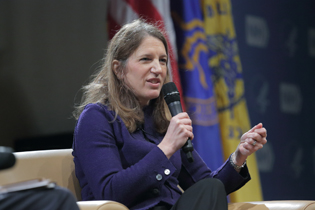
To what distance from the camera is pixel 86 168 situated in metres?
1.31

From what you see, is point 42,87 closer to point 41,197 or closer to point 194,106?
point 194,106

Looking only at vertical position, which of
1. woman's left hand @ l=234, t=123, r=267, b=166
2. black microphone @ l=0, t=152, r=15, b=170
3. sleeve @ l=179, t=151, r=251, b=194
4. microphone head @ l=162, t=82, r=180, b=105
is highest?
black microphone @ l=0, t=152, r=15, b=170

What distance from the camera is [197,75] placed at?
2.64 meters

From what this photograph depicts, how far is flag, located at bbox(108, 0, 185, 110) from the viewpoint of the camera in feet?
7.84

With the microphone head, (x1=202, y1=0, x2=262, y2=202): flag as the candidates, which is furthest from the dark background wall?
the microphone head

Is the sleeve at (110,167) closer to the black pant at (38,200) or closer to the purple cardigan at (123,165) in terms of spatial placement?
the purple cardigan at (123,165)

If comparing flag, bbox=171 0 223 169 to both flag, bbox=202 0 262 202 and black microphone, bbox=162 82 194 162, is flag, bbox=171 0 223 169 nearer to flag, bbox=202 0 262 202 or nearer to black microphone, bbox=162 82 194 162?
flag, bbox=202 0 262 202

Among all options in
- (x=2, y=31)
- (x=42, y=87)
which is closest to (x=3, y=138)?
(x=42, y=87)

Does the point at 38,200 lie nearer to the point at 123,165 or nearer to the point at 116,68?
the point at 123,165

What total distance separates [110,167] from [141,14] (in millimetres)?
1375

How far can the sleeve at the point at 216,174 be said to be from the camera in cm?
153

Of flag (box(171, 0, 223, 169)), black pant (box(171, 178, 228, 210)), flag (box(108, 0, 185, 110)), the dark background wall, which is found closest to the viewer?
black pant (box(171, 178, 228, 210))

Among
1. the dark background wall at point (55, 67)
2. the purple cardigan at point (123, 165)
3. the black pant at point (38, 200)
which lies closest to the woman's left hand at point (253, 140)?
the purple cardigan at point (123, 165)

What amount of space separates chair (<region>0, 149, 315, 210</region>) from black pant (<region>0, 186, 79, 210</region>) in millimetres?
687
